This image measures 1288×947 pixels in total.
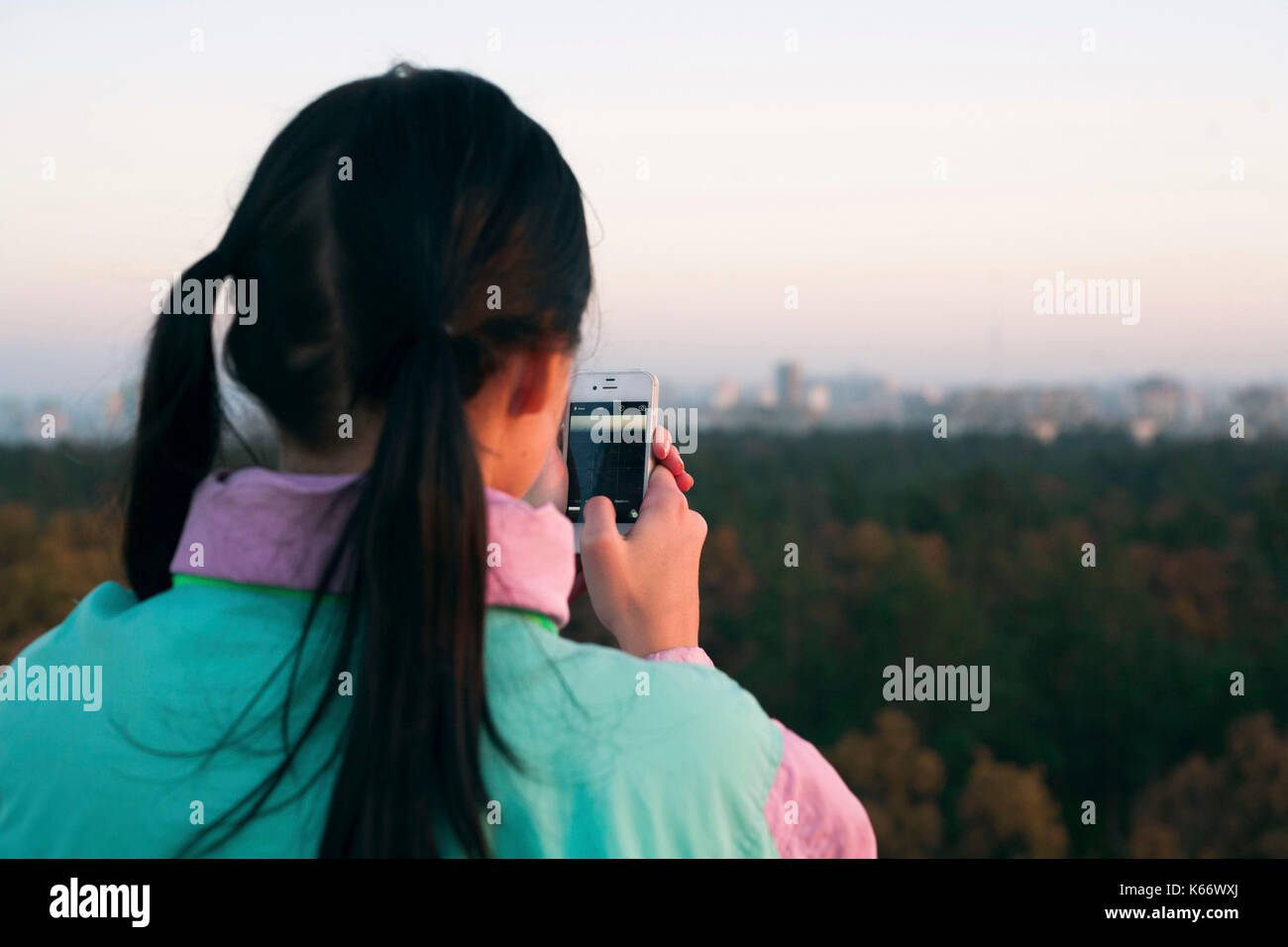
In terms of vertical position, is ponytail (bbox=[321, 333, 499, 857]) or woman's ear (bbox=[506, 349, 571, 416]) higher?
woman's ear (bbox=[506, 349, 571, 416])

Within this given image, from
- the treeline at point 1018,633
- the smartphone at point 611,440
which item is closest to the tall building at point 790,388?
the treeline at point 1018,633

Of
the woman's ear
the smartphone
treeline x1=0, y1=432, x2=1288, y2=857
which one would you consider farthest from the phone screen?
treeline x1=0, y1=432, x2=1288, y2=857

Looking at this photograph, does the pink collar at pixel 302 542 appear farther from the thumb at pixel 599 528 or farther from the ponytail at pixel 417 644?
the thumb at pixel 599 528

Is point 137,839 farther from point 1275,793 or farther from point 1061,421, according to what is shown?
point 1061,421

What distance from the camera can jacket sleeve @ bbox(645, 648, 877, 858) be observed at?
98 centimetres

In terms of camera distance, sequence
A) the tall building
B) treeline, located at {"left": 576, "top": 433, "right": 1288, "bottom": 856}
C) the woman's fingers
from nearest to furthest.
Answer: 1. the woman's fingers
2. treeline, located at {"left": 576, "top": 433, "right": 1288, "bottom": 856}
3. the tall building

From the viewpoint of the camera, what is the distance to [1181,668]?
36125 millimetres

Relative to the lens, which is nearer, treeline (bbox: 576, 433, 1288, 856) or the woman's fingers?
the woman's fingers

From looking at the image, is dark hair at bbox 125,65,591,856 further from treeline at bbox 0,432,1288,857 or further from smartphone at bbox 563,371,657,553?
treeline at bbox 0,432,1288,857

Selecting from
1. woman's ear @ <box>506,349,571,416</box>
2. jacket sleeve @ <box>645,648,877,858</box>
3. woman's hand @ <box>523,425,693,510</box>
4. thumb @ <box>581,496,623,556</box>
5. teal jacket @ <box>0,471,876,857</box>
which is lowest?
jacket sleeve @ <box>645,648,877,858</box>

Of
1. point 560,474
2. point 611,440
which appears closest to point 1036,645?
point 611,440

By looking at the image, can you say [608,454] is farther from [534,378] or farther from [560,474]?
[534,378]
